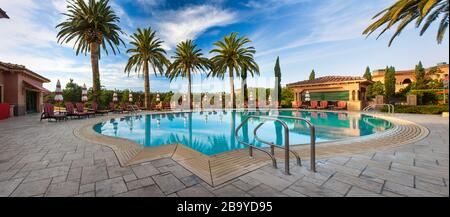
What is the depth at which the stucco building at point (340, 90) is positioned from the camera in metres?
20.2

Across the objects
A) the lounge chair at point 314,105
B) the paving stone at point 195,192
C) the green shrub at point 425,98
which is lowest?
the paving stone at point 195,192

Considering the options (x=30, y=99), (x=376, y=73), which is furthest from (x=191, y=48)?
(x=376, y=73)

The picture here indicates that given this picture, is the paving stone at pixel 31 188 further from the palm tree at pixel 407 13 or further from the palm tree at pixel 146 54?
the palm tree at pixel 146 54

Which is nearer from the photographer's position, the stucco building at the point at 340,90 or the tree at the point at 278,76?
the stucco building at the point at 340,90

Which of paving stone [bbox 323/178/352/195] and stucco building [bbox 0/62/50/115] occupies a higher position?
stucco building [bbox 0/62/50/115]

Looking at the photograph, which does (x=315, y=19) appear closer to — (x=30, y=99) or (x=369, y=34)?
(x=369, y=34)

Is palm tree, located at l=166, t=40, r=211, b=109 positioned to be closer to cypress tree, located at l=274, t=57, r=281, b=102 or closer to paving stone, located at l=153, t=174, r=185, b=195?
cypress tree, located at l=274, t=57, r=281, b=102

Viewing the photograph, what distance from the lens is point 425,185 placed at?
2672 millimetres

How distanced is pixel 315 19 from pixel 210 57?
1453 cm

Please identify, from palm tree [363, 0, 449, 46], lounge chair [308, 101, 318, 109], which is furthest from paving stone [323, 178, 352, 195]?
lounge chair [308, 101, 318, 109]

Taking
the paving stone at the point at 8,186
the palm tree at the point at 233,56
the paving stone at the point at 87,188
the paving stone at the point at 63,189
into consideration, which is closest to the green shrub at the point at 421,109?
the palm tree at the point at 233,56

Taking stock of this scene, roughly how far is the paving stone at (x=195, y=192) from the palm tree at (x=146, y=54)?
21.1 m

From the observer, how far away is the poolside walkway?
2.58m

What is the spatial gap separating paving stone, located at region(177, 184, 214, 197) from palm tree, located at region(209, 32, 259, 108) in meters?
20.9
